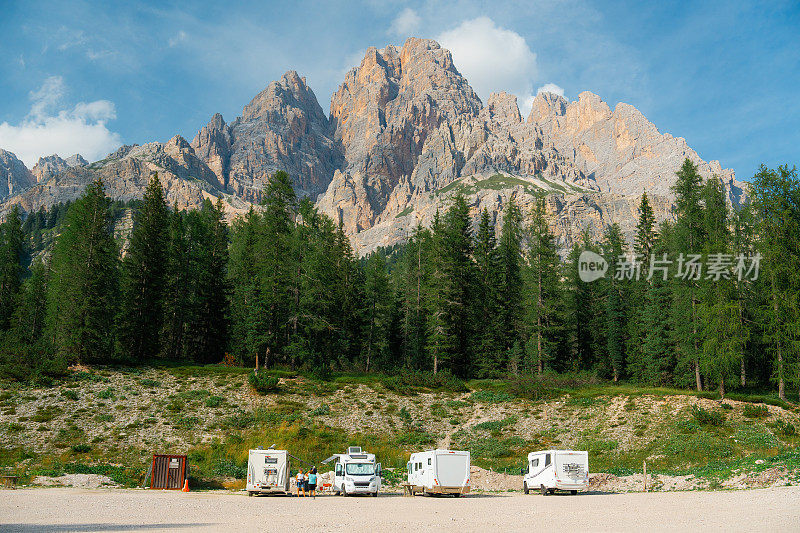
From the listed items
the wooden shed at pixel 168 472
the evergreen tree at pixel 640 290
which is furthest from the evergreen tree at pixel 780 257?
the wooden shed at pixel 168 472

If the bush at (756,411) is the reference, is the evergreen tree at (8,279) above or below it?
above

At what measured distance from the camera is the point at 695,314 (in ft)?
135

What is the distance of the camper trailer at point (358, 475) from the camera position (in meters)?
23.3

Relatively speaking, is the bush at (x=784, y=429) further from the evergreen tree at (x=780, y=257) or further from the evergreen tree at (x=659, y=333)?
the evergreen tree at (x=659, y=333)

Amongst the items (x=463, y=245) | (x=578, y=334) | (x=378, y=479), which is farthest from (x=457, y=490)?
(x=578, y=334)

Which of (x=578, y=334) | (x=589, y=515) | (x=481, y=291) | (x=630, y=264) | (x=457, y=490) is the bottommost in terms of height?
(x=457, y=490)

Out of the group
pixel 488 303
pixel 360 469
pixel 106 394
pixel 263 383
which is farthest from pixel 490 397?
pixel 106 394

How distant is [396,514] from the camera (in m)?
15.2

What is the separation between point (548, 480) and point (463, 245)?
3354 cm

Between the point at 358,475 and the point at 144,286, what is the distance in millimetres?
33075

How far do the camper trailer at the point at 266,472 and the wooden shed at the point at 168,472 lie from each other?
3782 millimetres

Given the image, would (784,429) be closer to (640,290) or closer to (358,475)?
(640,290)

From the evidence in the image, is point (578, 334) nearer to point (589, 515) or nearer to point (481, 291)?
point (481, 291)

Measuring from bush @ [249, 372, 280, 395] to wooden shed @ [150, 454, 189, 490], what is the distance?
1450 centimetres
